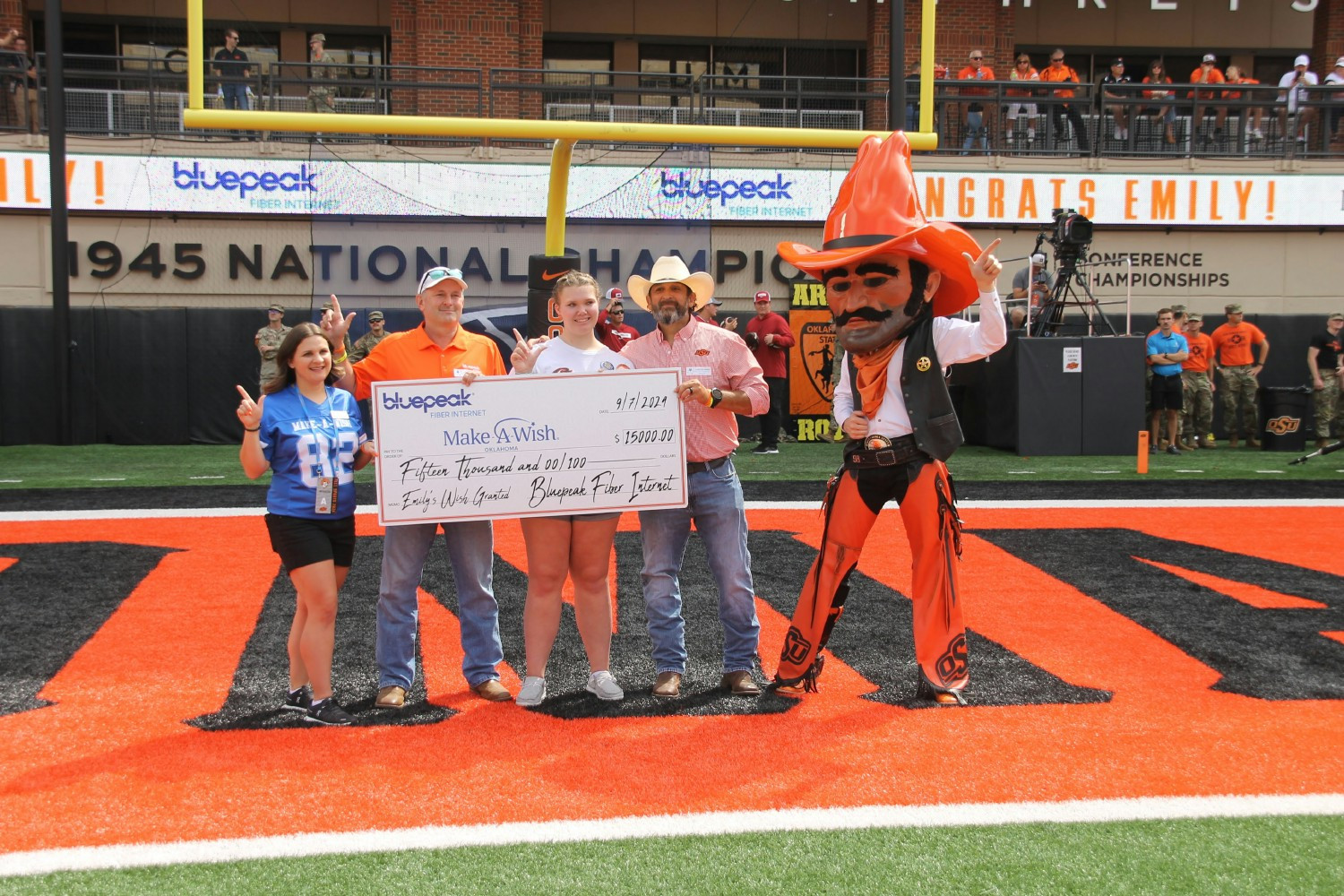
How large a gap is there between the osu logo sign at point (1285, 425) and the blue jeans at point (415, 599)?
13.3 meters

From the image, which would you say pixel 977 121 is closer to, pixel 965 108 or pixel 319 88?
pixel 965 108

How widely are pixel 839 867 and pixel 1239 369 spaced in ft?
47.9

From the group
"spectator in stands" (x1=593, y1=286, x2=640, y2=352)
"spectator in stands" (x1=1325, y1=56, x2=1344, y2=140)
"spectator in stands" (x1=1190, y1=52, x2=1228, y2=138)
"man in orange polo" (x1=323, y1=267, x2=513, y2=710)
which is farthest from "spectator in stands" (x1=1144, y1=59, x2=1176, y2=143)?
"man in orange polo" (x1=323, y1=267, x2=513, y2=710)

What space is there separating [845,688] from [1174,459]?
1035 centimetres

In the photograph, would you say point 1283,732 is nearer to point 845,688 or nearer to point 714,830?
point 845,688

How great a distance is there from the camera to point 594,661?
16.1 feet

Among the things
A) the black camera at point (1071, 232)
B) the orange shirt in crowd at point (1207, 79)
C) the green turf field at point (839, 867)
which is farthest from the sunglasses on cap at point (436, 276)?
the orange shirt in crowd at point (1207, 79)

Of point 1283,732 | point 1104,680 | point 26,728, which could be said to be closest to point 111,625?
point 26,728

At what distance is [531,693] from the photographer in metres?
4.77

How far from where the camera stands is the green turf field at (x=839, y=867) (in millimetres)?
3094

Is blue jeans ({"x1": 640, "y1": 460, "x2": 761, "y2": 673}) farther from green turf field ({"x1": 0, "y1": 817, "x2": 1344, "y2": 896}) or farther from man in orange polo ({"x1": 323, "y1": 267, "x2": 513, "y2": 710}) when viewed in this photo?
green turf field ({"x1": 0, "y1": 817, "x2": 1344, "y2": 896})

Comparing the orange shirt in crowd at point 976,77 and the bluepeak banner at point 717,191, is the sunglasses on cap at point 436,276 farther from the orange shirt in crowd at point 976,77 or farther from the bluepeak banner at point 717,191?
the orange shirt in crowd at point 976,77

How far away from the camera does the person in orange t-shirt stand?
50.2 ft

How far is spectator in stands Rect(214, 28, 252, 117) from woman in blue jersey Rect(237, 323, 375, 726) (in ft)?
34.4
